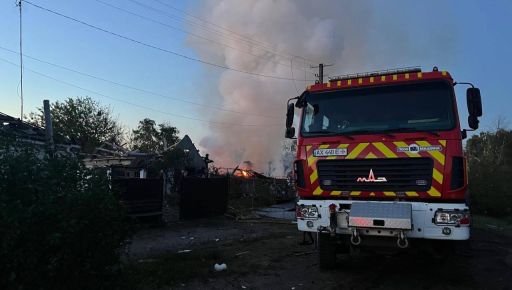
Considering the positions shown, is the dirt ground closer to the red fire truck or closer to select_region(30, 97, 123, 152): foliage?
the red fire truck

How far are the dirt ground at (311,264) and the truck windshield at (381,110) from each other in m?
1.89

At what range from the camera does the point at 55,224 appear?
358 cm

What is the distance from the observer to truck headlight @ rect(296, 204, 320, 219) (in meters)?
6.64

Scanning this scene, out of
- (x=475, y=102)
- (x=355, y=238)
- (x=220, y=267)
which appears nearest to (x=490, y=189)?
(x=475, y=102)

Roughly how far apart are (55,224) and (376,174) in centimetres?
444

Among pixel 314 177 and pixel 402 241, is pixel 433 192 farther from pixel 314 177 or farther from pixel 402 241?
pixel 314 177

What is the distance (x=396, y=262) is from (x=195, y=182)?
835cm

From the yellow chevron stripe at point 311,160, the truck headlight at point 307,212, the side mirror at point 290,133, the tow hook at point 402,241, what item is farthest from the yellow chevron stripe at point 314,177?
the tow hook at point 402,241

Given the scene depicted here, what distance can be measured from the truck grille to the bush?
3.49 meters

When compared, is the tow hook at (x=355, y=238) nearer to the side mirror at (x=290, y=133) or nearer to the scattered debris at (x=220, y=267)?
the side mirror at (x=290, y=133)

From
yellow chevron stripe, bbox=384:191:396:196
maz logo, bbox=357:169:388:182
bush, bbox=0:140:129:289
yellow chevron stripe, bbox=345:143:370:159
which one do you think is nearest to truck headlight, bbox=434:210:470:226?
yellow chevron stripe, bbox=384:191:396:196

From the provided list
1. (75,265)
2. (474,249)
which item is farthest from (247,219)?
(75,265)

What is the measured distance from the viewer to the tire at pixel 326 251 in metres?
7.05

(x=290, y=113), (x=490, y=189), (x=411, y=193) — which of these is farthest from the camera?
(x=490, y=189)
